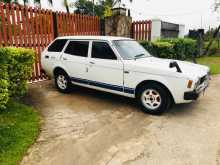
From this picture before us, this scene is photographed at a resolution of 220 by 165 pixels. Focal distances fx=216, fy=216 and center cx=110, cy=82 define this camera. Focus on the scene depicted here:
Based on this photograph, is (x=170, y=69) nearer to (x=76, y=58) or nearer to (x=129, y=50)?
(x=129, y=50)

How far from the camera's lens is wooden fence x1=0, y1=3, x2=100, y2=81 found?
6.95m

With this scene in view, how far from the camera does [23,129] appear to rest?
425cm

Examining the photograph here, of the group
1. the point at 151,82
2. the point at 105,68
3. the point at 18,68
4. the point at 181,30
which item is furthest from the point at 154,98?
the point at 181,30

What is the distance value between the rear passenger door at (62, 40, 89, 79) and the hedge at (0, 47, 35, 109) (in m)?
1.04

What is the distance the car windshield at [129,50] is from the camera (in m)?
5.48

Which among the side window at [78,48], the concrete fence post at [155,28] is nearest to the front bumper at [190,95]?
the side window at [78,48]

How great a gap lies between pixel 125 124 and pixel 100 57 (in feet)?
6.57

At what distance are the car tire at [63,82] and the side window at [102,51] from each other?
4.29 feet

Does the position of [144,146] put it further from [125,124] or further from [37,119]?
[37,119]

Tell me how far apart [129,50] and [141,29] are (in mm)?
6304

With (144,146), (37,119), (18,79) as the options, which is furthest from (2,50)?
(144,146)

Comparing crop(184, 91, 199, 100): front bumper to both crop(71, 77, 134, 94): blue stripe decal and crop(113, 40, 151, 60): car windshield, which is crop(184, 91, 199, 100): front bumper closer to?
crop(71, 77, 134, 94): blue stripe decal

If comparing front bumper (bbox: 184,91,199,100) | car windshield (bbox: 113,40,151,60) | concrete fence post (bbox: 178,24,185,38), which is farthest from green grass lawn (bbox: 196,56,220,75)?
front bumper (bbox: 184,91,199,100)

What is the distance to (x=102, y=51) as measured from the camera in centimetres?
571
